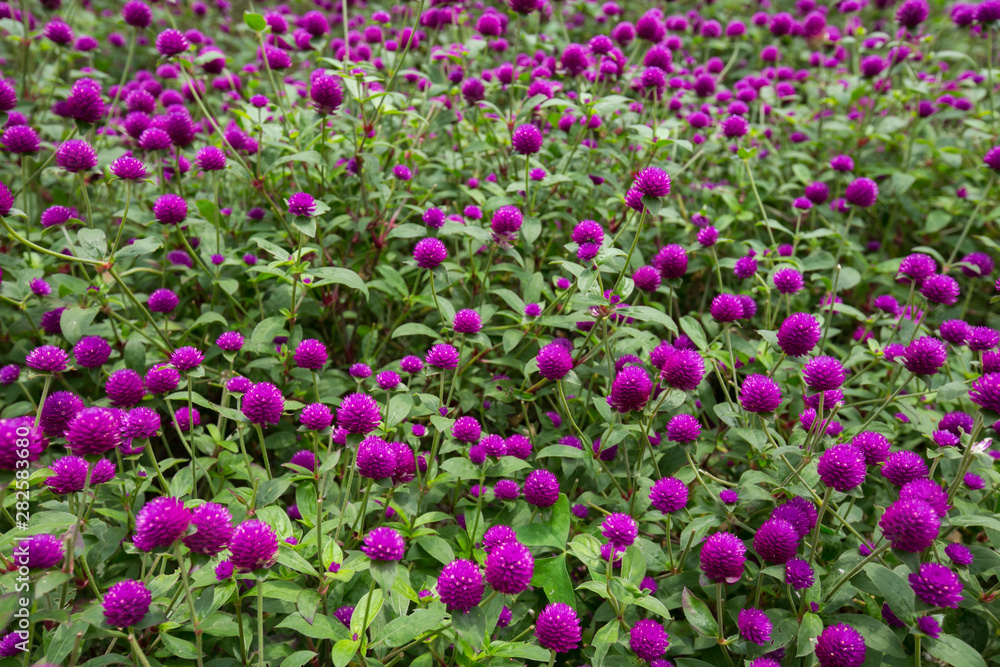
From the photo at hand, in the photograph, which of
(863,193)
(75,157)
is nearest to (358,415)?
(75,157)

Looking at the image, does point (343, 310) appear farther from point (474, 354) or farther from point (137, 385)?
point (137, 385)

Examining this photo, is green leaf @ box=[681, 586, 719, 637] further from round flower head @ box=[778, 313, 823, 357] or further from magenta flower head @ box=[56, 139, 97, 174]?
magenta flower head @ box=[56, 139, 97, 174]

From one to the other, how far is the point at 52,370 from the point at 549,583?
1688mm

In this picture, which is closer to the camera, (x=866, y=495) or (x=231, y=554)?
(x=231, y=554)

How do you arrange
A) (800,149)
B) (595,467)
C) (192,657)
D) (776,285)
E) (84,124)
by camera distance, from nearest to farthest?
(192,657), (595,467), (776,285), (84,124), (800,149)

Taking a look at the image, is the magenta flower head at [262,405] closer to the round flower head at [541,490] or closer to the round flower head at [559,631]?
the round flower head at [541,490]

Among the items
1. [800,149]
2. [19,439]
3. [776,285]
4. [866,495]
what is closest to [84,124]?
[19,439]

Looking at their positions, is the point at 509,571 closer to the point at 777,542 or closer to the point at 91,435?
the point at 777,542

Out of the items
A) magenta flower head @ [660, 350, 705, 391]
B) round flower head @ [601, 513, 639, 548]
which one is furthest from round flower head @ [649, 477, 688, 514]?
magenta flower head @ [660, 350, 705, 391]

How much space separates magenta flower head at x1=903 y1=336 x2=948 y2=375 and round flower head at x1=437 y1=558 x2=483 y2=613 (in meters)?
1.49

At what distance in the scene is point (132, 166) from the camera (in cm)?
222

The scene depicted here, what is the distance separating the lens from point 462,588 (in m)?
1.36

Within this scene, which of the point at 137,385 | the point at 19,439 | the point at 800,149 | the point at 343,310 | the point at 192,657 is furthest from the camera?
the point at 800,149

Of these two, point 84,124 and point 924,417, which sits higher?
point 84,124
